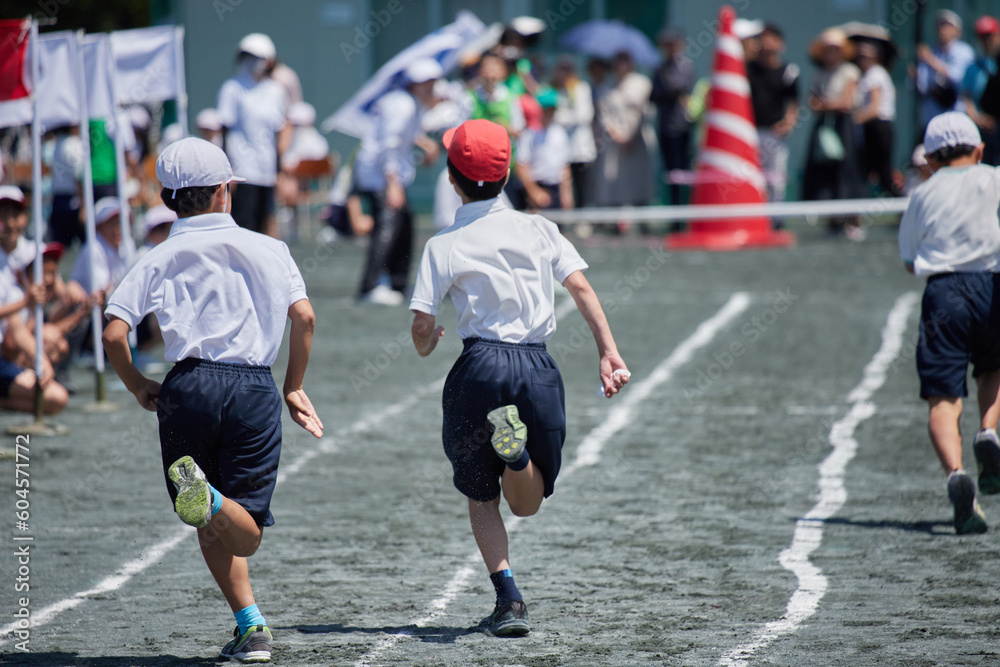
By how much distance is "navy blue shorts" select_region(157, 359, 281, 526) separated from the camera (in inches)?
163

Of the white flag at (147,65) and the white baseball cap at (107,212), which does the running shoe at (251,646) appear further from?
the white flag at (147,65)

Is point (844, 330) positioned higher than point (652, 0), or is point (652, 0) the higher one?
point (652, 0)

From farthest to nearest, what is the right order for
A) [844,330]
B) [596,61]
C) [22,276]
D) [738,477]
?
[596,61] < [844,330] < [22,276] < [738,477]

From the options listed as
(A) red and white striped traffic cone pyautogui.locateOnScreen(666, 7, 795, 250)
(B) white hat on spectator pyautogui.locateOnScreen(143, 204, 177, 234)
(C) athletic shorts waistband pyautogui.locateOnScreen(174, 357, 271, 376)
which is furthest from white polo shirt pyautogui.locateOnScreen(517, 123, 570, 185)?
(C) athletic shorts waistband pyautogui.locateOnScreen(174, 357, 271, 376)

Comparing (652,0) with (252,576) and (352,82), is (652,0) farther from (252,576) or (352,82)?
(252,576)

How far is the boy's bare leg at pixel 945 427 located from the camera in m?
5.81

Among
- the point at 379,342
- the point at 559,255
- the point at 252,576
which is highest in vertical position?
the point at 559,255

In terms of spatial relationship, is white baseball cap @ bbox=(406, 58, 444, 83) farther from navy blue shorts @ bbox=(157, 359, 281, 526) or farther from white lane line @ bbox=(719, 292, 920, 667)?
navy blue shorts @ bbox=(157, 359, 281, 526)

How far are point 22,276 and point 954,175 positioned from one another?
5235mm

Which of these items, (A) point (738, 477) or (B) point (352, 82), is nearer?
(A) point (738, 477)

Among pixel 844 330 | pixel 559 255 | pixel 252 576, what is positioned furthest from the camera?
pixel 844 330

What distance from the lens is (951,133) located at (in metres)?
5.89

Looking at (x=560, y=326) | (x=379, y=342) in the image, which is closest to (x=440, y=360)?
(x=379, y=342)

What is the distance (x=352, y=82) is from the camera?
23.8 m
